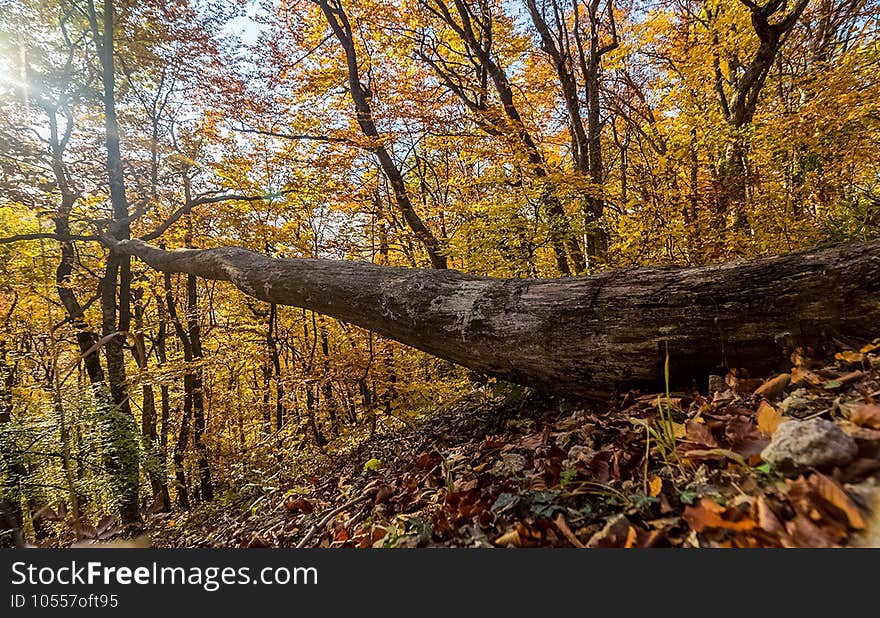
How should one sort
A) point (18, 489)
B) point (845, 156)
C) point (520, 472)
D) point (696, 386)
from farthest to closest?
point (845, 156) < point (18, 489) < point (696, 386) < point (520, 472)

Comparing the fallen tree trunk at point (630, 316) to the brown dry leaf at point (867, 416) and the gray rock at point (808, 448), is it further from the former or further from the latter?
the gray rock at point (808, 448)

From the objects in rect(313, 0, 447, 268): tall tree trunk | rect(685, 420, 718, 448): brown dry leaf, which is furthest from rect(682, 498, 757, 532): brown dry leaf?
rect(313, 0, 447, 268): tall tree trunk

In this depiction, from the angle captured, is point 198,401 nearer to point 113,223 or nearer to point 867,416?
point 113,223

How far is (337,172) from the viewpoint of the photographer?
23.5ft

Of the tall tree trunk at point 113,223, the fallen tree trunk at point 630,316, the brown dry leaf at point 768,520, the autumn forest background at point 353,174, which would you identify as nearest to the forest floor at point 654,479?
the brown dry leaf at point 768,520

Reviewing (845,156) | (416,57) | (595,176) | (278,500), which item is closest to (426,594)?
(278,500)

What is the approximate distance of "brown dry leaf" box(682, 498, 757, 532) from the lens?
3.03 ft

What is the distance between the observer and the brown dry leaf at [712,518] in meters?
0.92

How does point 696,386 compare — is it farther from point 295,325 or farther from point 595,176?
point 295,325

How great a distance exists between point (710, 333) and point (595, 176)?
5.19 meters

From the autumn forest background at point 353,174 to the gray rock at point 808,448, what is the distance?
1923 mm

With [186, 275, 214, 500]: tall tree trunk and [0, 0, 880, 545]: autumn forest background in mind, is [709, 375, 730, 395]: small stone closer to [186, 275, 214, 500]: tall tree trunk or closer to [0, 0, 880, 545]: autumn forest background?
[0, 0, 880, 545]: autumn forest background

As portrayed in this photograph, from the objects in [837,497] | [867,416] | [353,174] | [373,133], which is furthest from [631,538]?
[353,174]

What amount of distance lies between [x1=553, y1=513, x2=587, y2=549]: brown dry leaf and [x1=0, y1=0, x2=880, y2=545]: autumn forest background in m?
1.68
